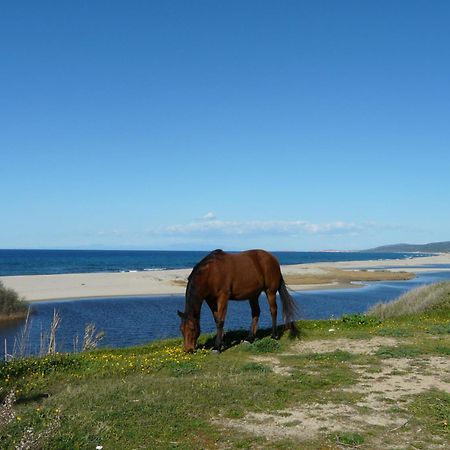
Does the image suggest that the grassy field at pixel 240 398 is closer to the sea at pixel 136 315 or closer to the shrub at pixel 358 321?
the shrub at pixel 358 321

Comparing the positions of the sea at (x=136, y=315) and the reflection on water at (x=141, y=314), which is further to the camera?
the reflection on water at (x=141, y=314)

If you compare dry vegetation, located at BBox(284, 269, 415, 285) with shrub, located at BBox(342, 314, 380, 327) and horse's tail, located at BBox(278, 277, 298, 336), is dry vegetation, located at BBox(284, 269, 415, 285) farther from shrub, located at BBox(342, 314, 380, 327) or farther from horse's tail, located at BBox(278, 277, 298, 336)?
horse's tail, located at BBox(278, 277, 298, 336)

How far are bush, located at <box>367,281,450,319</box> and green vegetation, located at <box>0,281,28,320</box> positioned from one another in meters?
24.6

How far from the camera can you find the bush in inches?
864

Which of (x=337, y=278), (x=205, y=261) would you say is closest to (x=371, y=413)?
(x=205, y=261)

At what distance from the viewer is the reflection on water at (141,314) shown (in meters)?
27.2

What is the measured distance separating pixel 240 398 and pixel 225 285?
526 cm

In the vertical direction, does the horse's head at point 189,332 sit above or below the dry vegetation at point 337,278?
above

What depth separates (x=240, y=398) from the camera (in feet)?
28.3

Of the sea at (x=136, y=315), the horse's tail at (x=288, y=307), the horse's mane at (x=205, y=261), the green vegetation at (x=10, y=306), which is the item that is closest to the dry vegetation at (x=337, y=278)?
the sea at (x=136, y=315)

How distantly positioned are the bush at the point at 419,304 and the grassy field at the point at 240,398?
8374 mm

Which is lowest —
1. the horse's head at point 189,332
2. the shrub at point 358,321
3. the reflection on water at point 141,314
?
the reflection on water at point 141,314

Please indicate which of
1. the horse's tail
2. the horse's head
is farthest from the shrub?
the horse's head

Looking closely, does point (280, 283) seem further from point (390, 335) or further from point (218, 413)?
point (218, 413)
